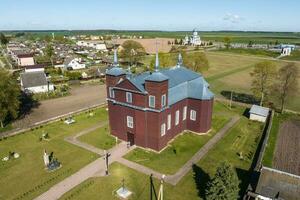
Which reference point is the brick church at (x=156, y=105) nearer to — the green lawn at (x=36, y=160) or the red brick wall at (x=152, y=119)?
the red brick wall at (x=152, y=119)

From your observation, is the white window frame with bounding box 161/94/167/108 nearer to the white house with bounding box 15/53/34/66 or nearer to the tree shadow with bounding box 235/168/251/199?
the tree shadow with bounding box 235/168/251/199

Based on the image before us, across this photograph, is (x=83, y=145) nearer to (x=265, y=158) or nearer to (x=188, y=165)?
(x=188, y=165)

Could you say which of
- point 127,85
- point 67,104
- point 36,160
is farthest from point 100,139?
point 67,104

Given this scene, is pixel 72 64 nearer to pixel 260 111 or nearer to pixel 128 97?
pixel 128 97

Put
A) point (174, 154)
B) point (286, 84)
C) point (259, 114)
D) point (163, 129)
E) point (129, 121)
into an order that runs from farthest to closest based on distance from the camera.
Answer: point (286, 84) → point (259, 114) → point (129, 121) → point (163, 129) → point (174, 154)

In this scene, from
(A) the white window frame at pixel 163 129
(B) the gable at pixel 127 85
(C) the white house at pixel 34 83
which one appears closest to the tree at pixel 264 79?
(A) the white window frame at pixel 163 129
